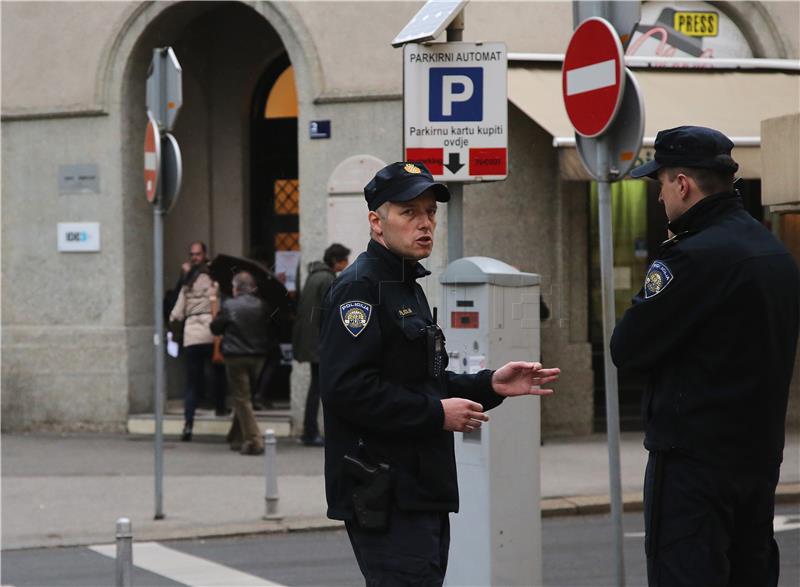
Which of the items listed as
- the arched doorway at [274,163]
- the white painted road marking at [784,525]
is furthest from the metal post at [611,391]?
the arched doorway at [274,163]

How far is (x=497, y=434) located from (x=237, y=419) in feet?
24.8

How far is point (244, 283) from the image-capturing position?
45.2 feet

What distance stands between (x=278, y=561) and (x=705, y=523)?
196 inches

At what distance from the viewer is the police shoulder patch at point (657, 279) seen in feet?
14.8

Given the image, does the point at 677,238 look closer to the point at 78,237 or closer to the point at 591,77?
the point at 591,77

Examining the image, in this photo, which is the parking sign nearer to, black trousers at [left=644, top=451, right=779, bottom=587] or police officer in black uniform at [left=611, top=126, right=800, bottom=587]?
police officer in black uniform at [left=611, top=126, right=800, bottom=587]

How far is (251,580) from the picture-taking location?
8320 millimetres

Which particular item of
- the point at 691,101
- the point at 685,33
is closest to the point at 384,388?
the point at 691,101

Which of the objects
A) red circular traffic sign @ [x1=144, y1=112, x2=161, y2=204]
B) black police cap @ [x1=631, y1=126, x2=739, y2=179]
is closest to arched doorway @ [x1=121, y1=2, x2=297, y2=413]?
red circular traffic sign @ [x1=144, y1=112, x2=161, y2=204]

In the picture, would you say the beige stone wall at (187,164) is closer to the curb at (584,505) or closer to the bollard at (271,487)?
the curb at (584,505)

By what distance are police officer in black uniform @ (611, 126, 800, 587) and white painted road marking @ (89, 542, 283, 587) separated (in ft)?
13.6

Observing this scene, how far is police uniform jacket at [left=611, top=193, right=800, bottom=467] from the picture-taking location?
4.43 metres

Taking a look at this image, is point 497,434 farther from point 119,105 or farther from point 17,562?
point 119,105

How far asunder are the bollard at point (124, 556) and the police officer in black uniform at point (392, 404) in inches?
74.3
